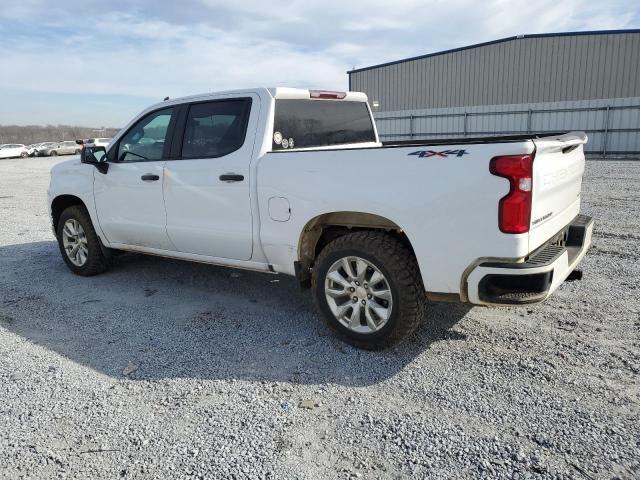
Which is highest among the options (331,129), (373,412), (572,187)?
(331,129)

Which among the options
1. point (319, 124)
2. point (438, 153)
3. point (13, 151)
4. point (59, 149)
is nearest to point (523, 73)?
point (319, 124)

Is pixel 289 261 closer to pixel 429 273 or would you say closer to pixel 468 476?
pixel 429 273

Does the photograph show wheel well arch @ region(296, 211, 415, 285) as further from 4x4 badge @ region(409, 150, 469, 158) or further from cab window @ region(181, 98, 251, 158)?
cab window @ region(181, 98, 251, 158)

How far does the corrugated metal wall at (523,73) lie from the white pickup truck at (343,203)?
67.9 ft

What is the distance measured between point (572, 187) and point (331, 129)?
7.26ft

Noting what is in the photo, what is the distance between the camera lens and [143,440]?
287cm

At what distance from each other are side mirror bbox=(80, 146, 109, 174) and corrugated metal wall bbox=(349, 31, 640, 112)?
22.3 metres

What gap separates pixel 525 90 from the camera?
23703mm

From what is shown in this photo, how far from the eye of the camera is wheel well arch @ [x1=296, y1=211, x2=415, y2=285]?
12.4 ft

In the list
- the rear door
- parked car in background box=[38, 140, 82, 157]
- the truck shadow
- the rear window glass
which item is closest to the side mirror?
the rear door

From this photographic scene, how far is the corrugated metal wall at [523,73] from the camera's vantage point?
71.0 feet

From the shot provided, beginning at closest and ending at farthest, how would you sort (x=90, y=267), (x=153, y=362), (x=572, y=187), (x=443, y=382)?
(x=443, y=382) < (x=153, y=362) < (x=572, y=187) < (x=90, y=267)

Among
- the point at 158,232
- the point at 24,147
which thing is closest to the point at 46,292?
the point at 158,232

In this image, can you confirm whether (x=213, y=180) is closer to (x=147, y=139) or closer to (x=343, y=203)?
(x=147, y=139)
